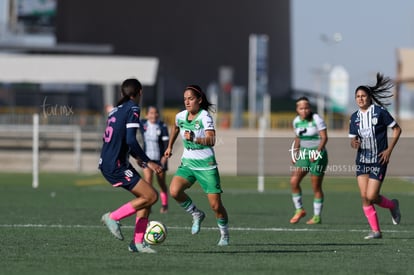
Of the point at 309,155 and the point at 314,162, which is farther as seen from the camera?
the point at 309,155

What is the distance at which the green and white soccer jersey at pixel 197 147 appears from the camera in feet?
50.4

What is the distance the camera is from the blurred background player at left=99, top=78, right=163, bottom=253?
1410 centimetres

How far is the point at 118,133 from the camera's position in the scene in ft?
46.4

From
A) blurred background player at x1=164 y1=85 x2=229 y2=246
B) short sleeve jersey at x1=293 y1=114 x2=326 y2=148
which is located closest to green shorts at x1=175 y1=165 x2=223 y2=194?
blurred background player at x1=164 y1=85 x2=229 y2=246

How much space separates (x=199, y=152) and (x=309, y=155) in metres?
5.69

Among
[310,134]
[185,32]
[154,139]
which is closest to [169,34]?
[185,32]

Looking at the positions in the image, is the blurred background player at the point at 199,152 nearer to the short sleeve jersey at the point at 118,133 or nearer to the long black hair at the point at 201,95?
the long black hair at the point at 201,95

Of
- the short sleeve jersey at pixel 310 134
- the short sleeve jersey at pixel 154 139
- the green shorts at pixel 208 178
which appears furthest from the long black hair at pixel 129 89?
the short sleeve jersey at pixel 154 139

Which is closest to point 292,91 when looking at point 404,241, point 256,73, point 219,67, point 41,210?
point 219,67

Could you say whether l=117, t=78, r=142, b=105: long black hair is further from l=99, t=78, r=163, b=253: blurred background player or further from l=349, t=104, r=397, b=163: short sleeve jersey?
l=349, t=104, r=397, b=163: short sleeve jersey

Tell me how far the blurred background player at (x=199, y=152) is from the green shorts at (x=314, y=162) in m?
5.38

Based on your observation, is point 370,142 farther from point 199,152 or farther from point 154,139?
point 154,139

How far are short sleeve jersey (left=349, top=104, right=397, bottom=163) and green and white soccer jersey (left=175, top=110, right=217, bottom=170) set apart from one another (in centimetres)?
265

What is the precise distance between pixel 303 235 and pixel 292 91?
75199 millimetres
